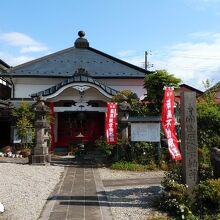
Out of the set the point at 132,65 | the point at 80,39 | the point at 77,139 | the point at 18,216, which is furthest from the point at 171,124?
the point at 80,39

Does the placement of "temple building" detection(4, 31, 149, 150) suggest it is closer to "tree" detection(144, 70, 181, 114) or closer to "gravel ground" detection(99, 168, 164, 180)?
"tree" detection(144, 70, 181, 114)

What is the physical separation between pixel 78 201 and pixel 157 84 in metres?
11.5

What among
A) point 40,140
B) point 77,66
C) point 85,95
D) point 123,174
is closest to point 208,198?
point 123,174

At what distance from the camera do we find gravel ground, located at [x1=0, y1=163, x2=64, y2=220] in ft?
29.4

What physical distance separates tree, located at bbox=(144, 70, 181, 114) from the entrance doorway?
6.14 meters

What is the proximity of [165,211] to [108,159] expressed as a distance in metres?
10.0

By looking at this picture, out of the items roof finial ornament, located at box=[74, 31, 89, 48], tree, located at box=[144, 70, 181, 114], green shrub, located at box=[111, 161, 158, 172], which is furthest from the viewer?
roof finial ornament, located at box=[74, 31, 89, 48]

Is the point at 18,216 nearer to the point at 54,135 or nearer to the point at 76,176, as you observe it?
the point at 76,176

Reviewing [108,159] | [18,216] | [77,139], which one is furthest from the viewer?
[77,139]

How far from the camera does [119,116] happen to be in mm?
19125

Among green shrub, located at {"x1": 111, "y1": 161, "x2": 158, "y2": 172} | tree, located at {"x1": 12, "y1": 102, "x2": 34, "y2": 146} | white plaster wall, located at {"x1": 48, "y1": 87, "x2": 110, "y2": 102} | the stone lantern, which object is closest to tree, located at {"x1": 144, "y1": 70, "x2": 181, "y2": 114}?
green shrub, located at {"x1": 111, "y1": 161, "x2": 158, "y2": 172}

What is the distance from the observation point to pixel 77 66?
93.8ft

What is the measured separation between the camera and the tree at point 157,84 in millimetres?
20172

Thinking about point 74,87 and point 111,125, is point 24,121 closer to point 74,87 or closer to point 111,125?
point 74,87
